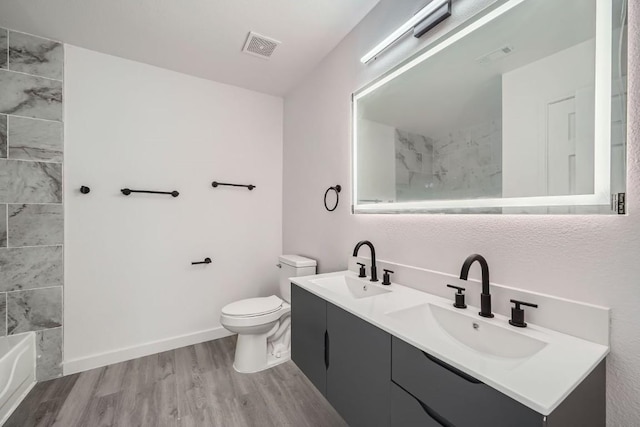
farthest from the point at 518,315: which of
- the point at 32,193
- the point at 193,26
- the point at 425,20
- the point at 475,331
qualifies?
the point at 32,193

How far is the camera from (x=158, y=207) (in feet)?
7.63

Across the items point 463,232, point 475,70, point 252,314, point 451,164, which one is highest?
point 475,70

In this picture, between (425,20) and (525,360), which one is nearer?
(525,360)

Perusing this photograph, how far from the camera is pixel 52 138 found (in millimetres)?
1951

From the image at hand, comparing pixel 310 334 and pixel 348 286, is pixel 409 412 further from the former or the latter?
pixel 348 286

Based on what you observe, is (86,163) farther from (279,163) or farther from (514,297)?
(514,297)

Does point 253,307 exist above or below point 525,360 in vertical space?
below

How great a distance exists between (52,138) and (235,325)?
188cm

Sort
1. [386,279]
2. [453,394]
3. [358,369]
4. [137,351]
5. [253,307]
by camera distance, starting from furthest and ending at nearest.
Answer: [137,351]
[253,307]
[386,279]
[358,369]
[453,394]

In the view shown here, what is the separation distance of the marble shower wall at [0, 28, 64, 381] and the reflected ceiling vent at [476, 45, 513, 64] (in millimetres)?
2716

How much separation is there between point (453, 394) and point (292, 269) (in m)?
1.64

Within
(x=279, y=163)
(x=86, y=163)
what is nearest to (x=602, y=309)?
(x=279, y=163)

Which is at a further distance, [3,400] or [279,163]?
[279,163]

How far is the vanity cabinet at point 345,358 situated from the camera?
954 mm
